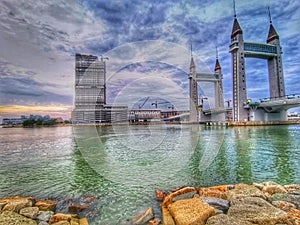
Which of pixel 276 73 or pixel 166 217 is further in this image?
pixel 276 73

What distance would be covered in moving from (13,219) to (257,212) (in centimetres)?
509

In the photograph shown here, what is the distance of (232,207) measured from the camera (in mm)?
3910

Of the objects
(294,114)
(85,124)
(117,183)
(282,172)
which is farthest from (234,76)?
(294,114)

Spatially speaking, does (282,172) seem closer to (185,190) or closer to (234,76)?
(185,190)

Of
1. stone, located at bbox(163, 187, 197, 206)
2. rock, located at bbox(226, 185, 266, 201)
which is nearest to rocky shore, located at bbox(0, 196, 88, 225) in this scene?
stone, located at bbox(163, 187, 197, 206)

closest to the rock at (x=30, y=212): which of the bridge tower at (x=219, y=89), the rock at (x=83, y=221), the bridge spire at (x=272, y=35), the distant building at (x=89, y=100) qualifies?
the rock at (x=83, y=221)

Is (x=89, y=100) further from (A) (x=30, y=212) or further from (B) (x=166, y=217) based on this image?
(B) (x=166, y=217)

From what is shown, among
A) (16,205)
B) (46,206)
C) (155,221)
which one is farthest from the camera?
(46,206)

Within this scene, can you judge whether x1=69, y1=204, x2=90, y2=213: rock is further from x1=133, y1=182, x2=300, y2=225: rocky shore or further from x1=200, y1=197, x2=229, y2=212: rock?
x1=200, y1=197, x2=229, y2=212: rock

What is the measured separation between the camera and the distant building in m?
49.8

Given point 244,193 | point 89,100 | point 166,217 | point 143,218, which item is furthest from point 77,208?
point 89,100

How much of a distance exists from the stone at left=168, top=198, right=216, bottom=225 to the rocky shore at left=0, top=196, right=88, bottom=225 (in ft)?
6.87

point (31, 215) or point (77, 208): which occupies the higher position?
point (31, 215)

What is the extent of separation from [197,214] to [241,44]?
6252 cm
